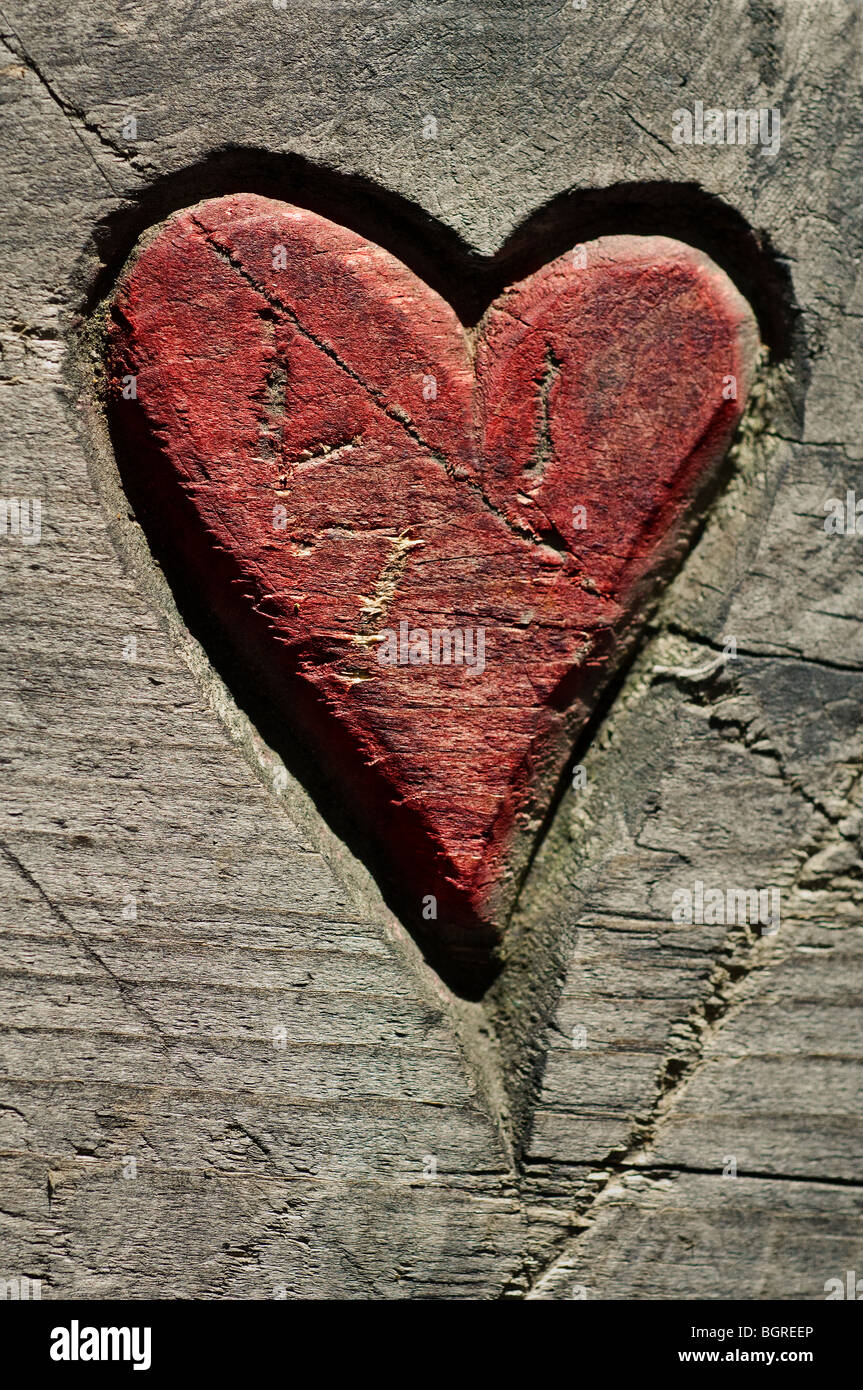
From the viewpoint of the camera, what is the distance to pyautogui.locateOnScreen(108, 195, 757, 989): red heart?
104 cm

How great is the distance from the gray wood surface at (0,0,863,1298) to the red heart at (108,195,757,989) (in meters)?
0.06

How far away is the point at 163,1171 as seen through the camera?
1.11 meters

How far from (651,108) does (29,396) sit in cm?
72

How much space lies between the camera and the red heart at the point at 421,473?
104 centimetres

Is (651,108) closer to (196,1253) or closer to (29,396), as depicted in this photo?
(29,396)

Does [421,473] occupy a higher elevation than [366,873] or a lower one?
higher

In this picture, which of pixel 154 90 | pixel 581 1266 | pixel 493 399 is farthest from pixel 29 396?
pixel 581 1266

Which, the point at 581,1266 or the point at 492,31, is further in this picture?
the point at 581,1266

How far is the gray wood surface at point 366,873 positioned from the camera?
103 cm

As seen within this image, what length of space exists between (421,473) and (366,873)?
448 millimetres

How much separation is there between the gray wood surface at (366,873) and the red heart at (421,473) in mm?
57

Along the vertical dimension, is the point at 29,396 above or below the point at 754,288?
below

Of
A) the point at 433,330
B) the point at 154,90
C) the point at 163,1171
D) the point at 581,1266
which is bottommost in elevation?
the point at 581,1266

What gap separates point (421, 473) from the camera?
3.47 ft
